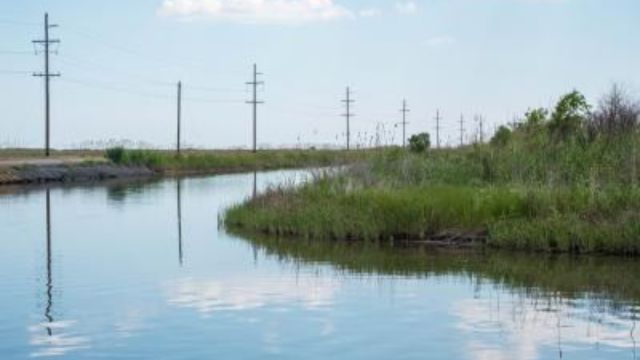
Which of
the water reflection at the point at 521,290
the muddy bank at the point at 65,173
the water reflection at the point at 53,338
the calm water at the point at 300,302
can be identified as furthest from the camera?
the muddy bank at the point at 65,173

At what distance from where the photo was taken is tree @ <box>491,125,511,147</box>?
4029 cm

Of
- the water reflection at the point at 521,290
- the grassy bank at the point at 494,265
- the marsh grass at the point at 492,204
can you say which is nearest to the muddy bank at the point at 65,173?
the marsh grass at the point at 492,204

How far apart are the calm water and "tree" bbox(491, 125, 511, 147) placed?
16779 mm

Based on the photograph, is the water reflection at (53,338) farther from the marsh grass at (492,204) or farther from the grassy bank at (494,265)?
the marsh grass at (492,204)

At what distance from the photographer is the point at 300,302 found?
1638 cm

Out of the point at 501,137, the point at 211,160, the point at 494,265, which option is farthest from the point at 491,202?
the point at 211,160

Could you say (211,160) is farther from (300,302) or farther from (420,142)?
(300,302)

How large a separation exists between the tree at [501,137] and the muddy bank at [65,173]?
31571 mm

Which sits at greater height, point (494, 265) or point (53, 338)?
point (494, 265)

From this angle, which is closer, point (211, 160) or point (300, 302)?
point (300, 302)

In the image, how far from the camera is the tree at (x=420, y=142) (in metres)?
55.4

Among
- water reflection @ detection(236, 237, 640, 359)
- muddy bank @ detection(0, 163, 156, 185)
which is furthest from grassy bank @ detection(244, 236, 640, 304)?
muddy bank @ detection(0, 163, 156, 185)

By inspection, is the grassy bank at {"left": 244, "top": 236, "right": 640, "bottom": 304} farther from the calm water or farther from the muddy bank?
the muddy bank

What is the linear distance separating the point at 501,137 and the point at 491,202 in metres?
18.2
